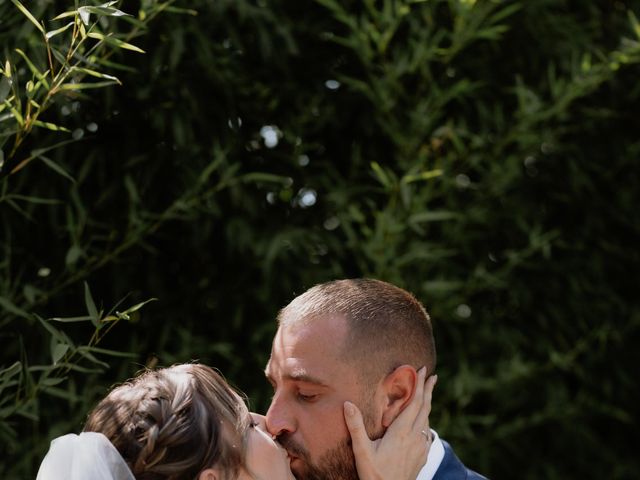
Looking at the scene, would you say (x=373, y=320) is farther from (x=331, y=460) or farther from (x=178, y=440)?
(x=178, y=440)

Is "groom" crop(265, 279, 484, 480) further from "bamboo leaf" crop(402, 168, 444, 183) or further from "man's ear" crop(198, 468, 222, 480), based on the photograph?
"bamboo leaf" crop(402, 168, 444, 183)

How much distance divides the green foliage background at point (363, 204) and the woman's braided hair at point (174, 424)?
50 cm

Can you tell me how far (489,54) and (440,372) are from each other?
135cm

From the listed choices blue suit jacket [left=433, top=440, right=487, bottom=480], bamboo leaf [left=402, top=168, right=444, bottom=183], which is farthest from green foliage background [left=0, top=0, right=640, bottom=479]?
blue suit jacket [left=433, top=440, right=487, bottom=480]

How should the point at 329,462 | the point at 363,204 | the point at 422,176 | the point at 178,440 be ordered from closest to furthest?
1. the point at 178,440
2. the point at 329,462
3. the point at 422,176
4. the point at 363,204

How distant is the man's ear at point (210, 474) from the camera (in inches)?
93.5

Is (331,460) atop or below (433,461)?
atop

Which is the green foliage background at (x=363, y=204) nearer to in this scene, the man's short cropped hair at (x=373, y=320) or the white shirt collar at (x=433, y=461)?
the man's short cropped hair at (x=373, y=320)

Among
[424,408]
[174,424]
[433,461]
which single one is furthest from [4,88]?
[433,461]

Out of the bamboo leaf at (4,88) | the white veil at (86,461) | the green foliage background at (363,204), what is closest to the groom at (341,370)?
the white veil at (86,461)

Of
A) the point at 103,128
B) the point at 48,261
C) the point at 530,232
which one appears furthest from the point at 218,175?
the point at 530,232

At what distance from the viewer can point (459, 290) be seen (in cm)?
424

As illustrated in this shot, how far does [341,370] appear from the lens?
268cm

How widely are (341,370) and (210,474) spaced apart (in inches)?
18.3
